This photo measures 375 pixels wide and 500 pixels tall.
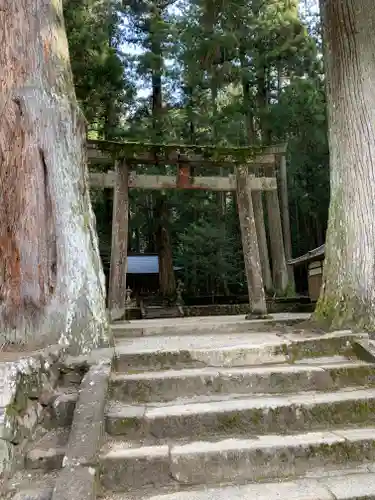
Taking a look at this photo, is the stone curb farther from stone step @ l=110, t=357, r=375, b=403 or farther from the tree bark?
the tree bark

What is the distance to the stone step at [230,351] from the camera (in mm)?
3756

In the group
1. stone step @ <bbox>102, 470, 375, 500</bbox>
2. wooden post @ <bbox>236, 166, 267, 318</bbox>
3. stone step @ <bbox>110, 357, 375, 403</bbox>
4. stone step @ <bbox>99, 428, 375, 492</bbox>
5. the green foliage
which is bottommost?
stone step @ <bbox>102, 470, 375, 500</bbox>

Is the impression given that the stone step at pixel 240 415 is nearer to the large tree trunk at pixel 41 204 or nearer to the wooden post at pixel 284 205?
the large tree trunk at pixel 41 204

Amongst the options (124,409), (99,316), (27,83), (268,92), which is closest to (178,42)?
(268,92)

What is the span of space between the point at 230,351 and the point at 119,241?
11.8 ft

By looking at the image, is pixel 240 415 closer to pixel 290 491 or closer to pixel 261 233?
pixel 290 491

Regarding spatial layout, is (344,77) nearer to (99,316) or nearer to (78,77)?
(99,316)

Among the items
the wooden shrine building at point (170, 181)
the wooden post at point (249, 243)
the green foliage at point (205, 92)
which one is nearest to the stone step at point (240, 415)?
the wooden shrine building at point (170, 181)

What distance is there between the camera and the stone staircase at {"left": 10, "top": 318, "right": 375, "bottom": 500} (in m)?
2.53

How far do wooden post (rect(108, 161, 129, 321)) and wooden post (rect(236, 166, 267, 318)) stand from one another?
1852 mm

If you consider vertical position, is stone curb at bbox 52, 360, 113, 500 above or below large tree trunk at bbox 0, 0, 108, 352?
below

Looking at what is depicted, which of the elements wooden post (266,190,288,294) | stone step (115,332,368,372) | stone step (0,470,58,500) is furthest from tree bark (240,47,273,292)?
stone step (0,470,58,500)

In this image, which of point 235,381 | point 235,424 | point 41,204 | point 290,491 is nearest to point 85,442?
point 235,424

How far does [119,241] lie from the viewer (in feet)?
23.0
